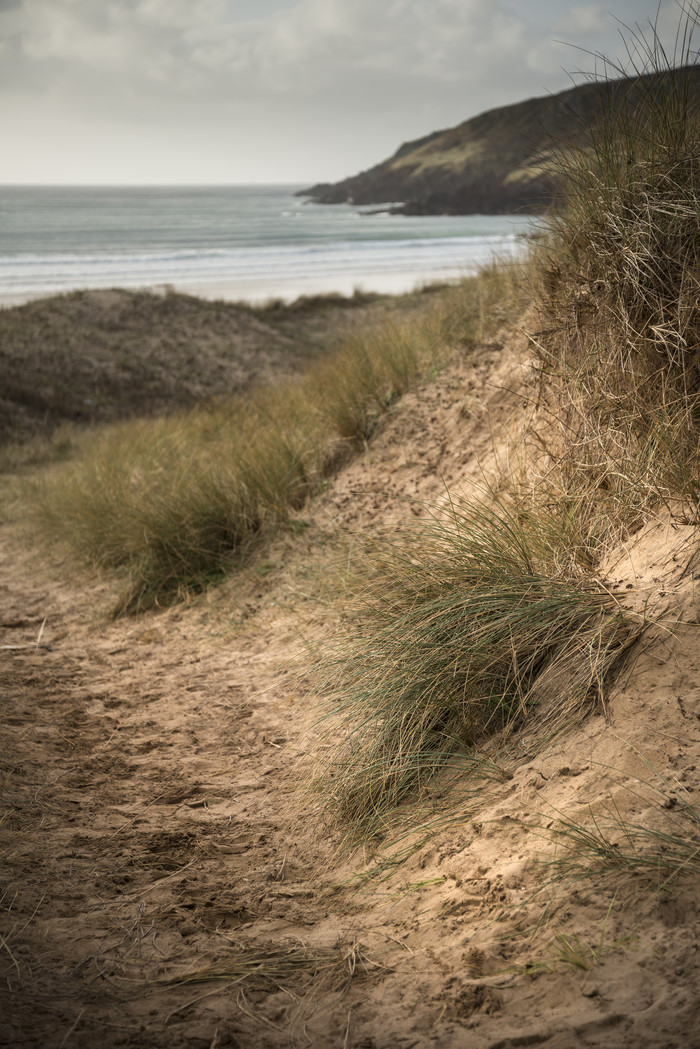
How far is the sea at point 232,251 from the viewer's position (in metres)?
A: 31.1

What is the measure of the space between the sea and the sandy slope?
5.09 meters

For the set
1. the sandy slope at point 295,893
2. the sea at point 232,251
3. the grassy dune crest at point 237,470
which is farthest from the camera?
the sea at point 232,251

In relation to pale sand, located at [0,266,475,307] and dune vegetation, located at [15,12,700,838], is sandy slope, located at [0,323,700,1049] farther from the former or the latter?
pale sand, located at [0,266,475,307]

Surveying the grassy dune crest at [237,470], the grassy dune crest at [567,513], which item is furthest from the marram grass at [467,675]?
the grassy dune crest at [237,470]

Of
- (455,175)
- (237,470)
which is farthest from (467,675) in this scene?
(455,175)

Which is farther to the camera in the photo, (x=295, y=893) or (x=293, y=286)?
(x=293, y=286)

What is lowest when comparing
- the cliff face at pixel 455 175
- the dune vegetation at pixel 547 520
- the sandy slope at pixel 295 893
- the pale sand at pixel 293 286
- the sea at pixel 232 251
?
the sandy slope at pixel 295 893

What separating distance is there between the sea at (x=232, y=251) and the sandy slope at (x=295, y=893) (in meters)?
5.09

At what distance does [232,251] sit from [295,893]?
46.0 meters

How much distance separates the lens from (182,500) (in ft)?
17.6

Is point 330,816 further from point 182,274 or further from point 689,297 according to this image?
point 182,274

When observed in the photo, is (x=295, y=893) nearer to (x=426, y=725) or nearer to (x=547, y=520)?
(x=426, y=725)

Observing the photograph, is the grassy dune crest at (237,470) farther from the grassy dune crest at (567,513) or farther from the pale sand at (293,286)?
the pale sand at (293,286)

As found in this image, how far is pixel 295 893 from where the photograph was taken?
2.36 m
